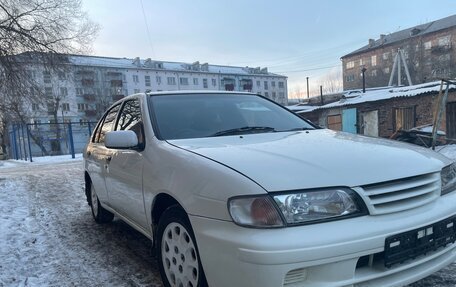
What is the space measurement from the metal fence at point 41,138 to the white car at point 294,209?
51.5 ft

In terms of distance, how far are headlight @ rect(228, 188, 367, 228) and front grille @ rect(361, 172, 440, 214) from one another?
3.5 inches

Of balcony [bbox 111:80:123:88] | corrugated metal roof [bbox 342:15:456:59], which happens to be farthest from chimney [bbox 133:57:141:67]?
corrugated metal roof [bbox 342:15:456:59]

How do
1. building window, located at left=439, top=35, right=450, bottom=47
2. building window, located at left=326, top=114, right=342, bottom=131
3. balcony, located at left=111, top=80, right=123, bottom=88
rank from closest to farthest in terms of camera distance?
building window, located at left=326, top=114, right=342, bottom=131 < balcony, located at left=111, top=80, right=123, bottom=88 < building window, located at left=439, top=35, right=450, bottom=47

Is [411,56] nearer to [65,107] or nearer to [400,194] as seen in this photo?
[65,107]

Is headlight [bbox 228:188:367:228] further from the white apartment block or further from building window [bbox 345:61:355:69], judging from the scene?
building window [bbox 345:61:355:69]

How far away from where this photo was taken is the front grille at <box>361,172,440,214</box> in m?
1.91

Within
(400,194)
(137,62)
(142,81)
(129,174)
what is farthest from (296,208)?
(137,62)

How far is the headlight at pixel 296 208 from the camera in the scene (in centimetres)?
181

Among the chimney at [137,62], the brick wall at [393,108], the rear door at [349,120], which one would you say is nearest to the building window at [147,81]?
the chimney at [137,62]

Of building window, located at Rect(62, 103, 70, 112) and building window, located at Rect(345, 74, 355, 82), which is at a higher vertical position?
building window, located at Rect(345, 74, 355, 82)

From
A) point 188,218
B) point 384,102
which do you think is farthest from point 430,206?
point 384,102

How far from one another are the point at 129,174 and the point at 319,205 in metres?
1.88

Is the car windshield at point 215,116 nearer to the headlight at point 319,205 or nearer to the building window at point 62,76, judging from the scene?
the headlight at point 319,205

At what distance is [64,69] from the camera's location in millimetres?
13617
